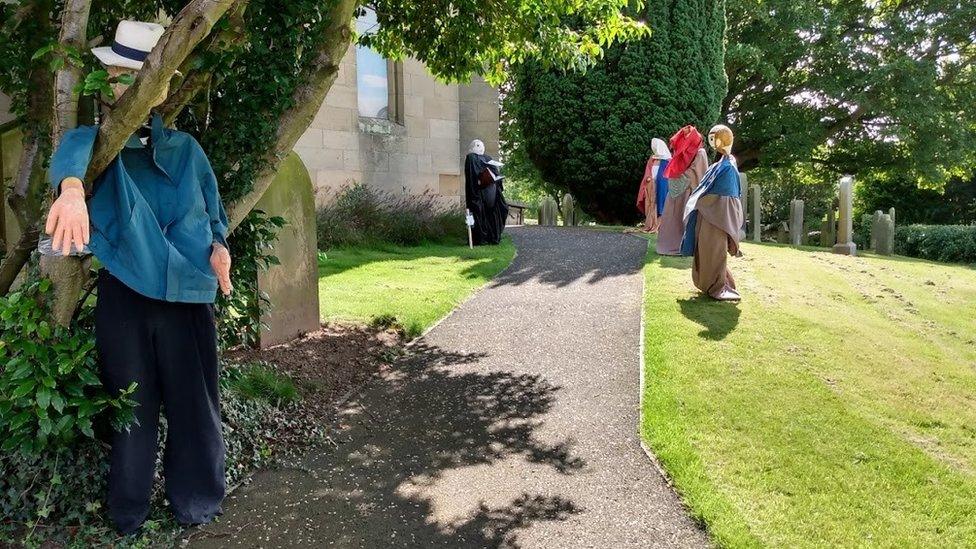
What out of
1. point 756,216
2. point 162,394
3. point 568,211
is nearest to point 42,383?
point 162,394

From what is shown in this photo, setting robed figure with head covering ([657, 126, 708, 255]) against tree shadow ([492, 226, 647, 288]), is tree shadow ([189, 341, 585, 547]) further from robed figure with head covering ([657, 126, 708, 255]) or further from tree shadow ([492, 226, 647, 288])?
robed figure with head covering ([657, 126, 708, 255])

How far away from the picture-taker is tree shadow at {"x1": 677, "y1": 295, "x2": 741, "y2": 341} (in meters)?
7.14

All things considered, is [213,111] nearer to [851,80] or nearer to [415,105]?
[415,105]

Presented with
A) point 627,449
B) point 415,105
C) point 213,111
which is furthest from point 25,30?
point 415,105

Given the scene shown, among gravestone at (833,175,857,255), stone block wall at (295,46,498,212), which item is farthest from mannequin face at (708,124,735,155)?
stone block wall at (295,46,498,212)

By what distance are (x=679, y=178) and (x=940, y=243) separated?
11929mm

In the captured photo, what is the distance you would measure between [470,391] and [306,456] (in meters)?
1.65

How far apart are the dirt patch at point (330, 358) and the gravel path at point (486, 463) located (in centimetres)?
22

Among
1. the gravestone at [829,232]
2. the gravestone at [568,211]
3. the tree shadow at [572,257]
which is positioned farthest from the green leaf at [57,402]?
the gravestone at [829,232]

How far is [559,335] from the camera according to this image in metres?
7.41

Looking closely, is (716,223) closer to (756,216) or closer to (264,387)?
(264,387)

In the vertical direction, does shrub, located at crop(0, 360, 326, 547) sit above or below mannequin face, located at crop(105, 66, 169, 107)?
below

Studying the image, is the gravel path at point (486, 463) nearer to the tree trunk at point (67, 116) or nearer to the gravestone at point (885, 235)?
the tree trunk at point (67, 116)

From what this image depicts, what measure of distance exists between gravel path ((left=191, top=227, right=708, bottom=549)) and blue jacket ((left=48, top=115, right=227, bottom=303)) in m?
1.28
